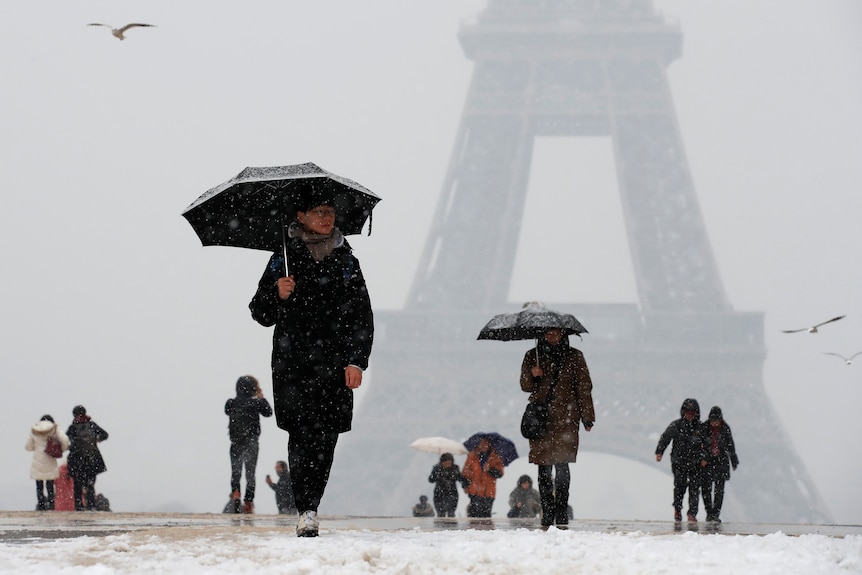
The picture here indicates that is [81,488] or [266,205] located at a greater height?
[266,205]

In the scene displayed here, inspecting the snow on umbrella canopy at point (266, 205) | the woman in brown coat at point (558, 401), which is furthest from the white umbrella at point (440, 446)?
the snow on umbrella canopy at point (266, 205)

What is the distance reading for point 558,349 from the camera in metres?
Answer: 8.00

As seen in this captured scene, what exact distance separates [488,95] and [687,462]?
43.7 m

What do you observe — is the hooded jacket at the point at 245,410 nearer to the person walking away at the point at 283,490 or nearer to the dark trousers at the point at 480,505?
the dark trousers at the point at 480,505

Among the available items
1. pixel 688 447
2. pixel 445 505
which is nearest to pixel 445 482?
pixel 445 505

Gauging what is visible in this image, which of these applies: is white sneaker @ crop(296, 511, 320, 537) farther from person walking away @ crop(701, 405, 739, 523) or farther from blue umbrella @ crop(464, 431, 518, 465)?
blue umbrella @ crop(464, 431, 518, 465)

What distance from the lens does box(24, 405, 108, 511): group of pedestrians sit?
13742 millimetres

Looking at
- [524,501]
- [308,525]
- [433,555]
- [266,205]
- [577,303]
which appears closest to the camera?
[433,555]

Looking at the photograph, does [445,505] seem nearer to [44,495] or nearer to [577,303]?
[44,495]

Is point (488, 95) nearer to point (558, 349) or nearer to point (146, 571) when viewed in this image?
point (558, 349)

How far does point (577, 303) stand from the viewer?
57031mm

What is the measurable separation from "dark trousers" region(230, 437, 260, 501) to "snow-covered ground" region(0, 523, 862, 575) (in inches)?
239

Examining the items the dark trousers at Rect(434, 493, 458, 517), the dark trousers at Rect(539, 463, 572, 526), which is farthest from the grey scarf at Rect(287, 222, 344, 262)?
the dark trousers at Rect(434, 493, 458, 517)

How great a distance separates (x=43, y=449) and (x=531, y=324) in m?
7.72
